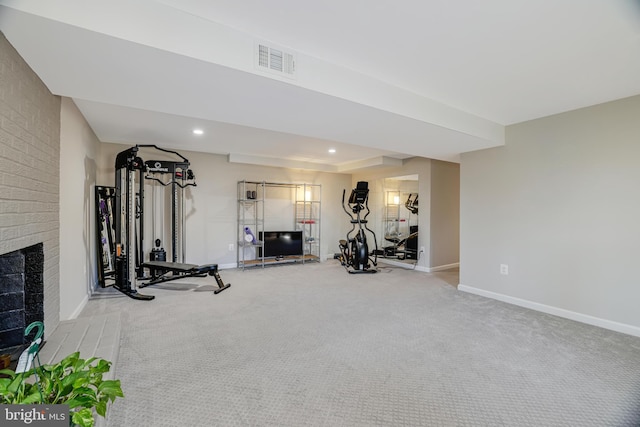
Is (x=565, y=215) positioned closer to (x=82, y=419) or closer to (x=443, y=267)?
(x=443, y=267)

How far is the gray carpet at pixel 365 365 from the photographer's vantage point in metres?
1.72

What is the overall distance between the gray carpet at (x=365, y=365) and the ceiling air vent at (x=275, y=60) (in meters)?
2.16

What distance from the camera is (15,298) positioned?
1.85m

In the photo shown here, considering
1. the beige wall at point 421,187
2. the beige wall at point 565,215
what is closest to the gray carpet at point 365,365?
the beige wall at point 565,215

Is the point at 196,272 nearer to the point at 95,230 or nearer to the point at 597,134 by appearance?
the point at 95,230

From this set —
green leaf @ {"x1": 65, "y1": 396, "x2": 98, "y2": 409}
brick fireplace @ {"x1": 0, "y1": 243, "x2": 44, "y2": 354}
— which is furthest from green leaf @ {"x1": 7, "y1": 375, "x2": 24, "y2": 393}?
brick fireplace @ {"x1": 0, "y1": 243, "x2": 44, "y2": 354}

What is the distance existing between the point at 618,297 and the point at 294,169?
5613 millimetres

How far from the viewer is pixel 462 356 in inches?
94.2

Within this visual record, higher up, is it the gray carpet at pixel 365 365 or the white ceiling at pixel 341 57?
the white ceiling at pixel 341 57

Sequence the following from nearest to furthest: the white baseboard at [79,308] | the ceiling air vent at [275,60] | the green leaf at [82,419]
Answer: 1. the green leaf at [82,419]
2. the ceiling air vent at [275,60]
3. the white baseboard at [79,308]

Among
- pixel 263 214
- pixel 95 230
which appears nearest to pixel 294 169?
pixel 263 214

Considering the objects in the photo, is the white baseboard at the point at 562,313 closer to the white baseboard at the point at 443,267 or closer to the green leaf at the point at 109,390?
the white baseboard at the point at 443,267

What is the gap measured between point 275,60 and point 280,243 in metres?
4.76

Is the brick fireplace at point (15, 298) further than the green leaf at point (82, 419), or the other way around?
the brick fireplace at point (15, 298)
